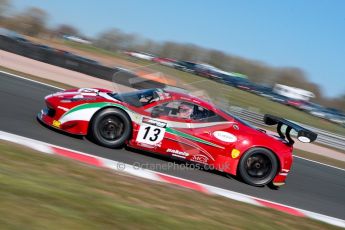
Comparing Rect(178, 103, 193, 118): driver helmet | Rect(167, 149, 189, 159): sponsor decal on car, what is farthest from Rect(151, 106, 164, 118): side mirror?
Rect(167, 149, 189, 159): sponsor decal on car

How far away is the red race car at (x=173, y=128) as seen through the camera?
7.43m

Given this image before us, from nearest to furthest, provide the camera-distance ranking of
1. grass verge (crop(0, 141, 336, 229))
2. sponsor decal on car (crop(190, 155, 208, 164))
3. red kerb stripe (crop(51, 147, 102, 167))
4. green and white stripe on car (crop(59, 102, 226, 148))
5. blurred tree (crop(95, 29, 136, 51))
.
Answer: grass verge (crop(0, 141, 336, 229)) → red kerb stripe (crop(51, 147, 102, 167)) → green and white stripe on car (crop(59, 102, 226, 148)) → sponsor decal on car (crop(190, 155, 208, 164)) → blurred tree (crop(95, 29, 136, 51))

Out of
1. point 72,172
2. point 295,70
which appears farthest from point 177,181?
point 295,70

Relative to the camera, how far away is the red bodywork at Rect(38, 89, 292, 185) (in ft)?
24.5

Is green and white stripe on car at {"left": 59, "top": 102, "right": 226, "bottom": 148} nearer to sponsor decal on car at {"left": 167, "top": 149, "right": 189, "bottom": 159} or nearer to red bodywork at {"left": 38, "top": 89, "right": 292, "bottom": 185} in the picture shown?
red bodywork at {"left": 38, "top": 89, "right": 292, "bottom": 185}

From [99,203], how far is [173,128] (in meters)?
3.24

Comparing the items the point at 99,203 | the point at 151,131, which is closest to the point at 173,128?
the point at 151,131

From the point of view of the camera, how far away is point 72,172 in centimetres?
543

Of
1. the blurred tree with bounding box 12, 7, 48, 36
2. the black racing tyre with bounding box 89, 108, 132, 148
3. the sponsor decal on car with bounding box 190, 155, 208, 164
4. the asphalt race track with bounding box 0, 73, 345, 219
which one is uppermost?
the blurred tree with bounding box 12, 7, 48, 36

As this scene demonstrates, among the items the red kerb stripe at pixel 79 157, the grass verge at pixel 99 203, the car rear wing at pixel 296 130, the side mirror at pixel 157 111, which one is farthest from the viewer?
the car rear wing at pixel 296 130

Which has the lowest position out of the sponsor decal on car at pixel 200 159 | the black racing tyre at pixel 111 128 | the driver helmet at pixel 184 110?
the sponsor decal on car at pixel 200 159

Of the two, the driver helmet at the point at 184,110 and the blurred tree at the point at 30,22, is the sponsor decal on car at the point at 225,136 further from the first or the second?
the blurred tree at the point at 30,22

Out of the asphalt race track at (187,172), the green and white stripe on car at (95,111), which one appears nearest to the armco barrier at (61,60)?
the asphalt race track at (187,172)

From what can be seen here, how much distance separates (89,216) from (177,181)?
9.26ft
